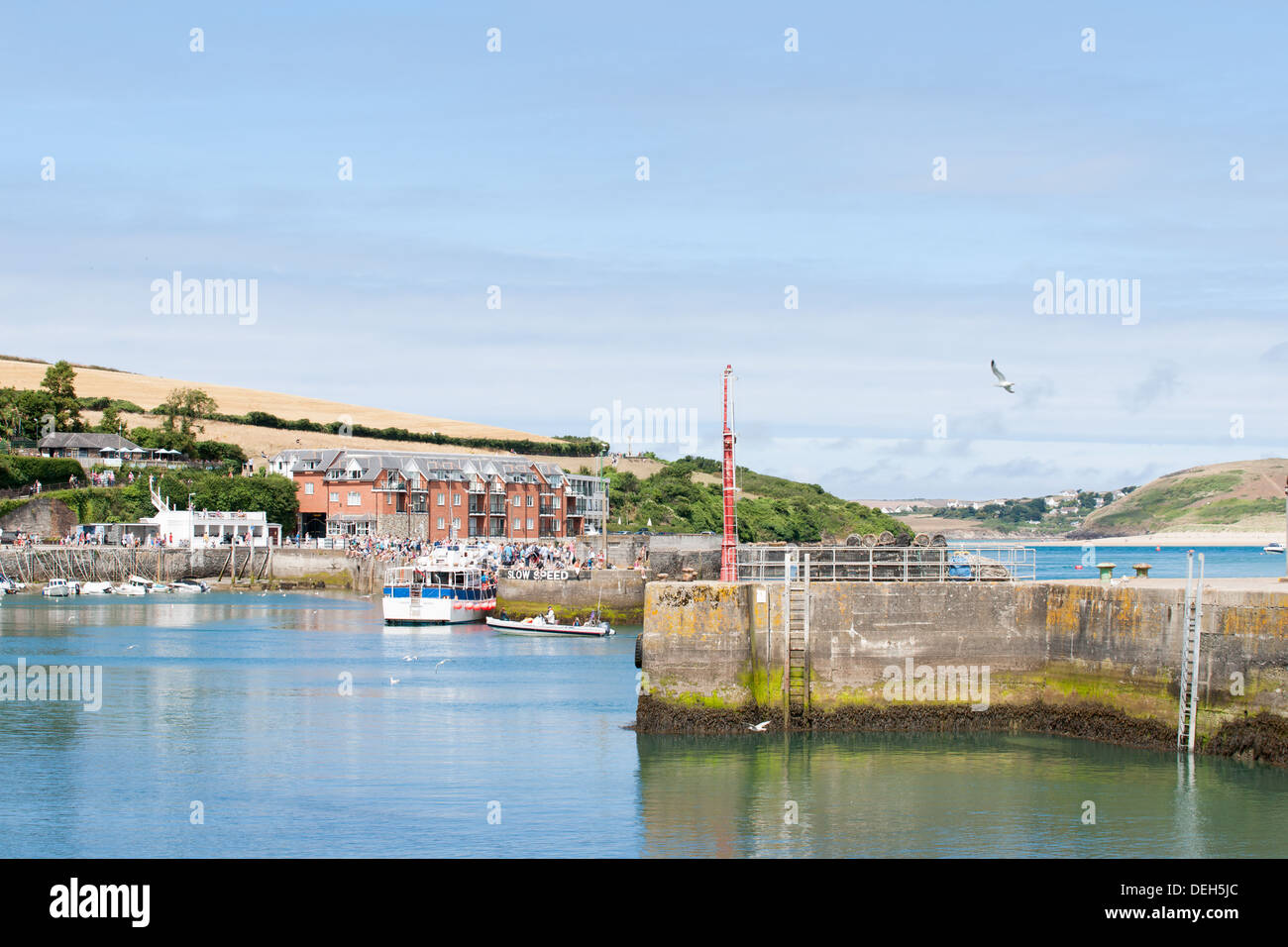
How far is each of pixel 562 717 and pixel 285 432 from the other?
144466 mm

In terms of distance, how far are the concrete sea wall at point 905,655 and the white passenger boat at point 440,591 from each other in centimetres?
4582

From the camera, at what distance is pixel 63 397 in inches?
5984

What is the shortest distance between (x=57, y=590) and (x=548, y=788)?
81.0 metres

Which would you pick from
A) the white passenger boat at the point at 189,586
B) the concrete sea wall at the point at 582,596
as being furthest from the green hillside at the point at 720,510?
the concrete sea wall at the point at 582,596

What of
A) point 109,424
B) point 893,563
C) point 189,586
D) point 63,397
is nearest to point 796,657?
point 893,563

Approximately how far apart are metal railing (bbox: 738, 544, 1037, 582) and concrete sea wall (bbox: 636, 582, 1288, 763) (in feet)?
2.84

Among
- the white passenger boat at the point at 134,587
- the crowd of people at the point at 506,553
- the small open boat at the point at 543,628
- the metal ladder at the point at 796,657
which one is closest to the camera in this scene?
the metal ladder at the point at 796,657

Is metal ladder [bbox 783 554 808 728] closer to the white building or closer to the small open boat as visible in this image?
the small open boat

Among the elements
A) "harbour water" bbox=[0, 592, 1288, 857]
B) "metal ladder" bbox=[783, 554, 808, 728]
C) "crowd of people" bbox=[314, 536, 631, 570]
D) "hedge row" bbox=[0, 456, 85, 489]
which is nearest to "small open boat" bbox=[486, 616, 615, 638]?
"crowd of people" bbox=[314, 536, 631, 570]

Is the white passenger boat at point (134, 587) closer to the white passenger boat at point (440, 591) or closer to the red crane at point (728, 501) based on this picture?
the white passenger boat at point (440, 591)

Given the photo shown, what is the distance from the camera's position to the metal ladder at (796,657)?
3316 centimetres
